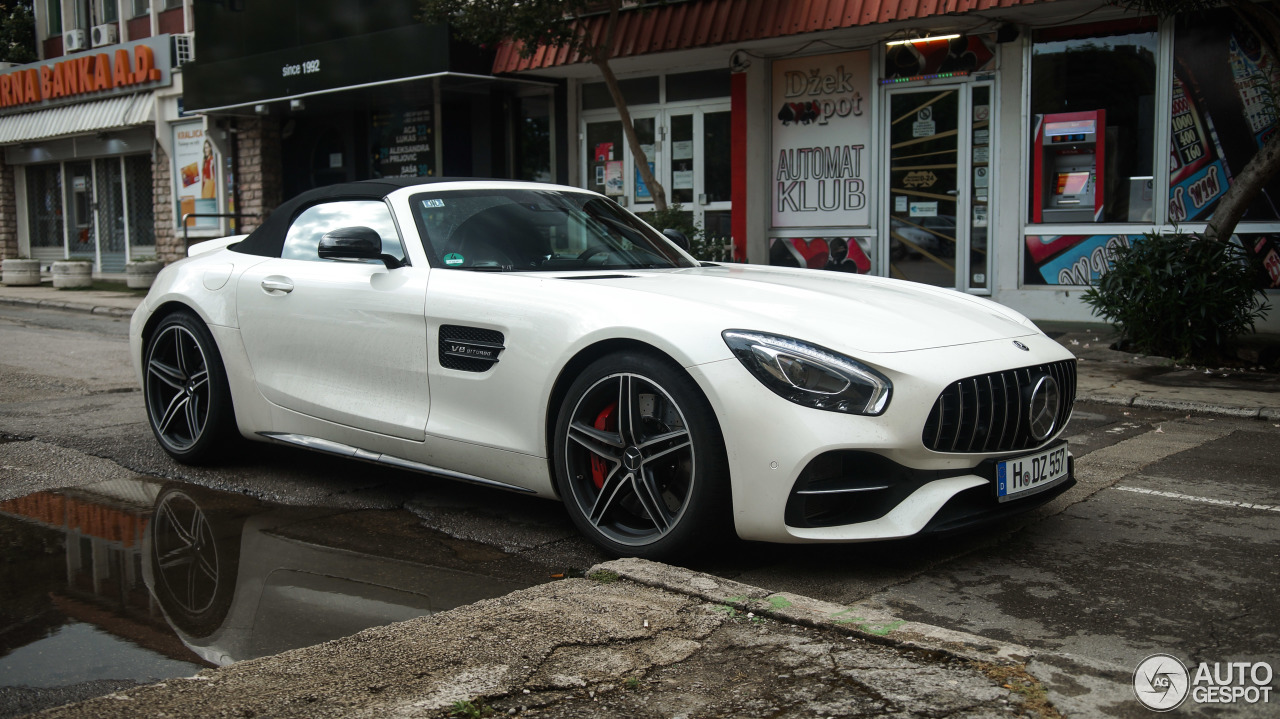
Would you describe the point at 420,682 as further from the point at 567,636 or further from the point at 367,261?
the point at 367,261

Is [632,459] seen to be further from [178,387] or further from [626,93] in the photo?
[626,93]

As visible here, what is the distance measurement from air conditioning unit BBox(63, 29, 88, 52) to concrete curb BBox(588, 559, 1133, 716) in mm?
27038

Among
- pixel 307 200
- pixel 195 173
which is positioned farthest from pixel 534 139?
pixel 307 200

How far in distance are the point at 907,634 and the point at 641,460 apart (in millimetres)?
1187

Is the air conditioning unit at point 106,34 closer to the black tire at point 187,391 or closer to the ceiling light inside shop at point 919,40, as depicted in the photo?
the ceiling light inside shop at point 919,40

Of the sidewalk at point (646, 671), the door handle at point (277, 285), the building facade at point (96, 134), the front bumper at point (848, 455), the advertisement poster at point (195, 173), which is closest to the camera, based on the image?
the sidewalk at point (646, 671)

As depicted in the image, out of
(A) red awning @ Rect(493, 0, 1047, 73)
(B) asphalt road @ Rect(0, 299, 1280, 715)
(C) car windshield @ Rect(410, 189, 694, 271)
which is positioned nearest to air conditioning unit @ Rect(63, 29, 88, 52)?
(A) red awning @ Rect(493, 0, 1047, 73)

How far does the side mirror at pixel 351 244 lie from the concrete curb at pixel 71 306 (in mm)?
11746

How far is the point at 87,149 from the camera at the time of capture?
987 inches

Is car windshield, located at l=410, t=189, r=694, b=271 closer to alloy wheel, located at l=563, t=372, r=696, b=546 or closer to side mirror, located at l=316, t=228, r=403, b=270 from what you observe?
side mirror, located at l=316, t=228, r=403, b=270

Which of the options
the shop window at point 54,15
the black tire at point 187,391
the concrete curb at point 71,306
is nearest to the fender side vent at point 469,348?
the black tire at point 187,391

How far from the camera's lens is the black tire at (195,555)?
11.6 ft

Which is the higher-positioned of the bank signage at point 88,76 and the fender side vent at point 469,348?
the bank signage at point 88,76

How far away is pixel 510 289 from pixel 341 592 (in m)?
1.31
